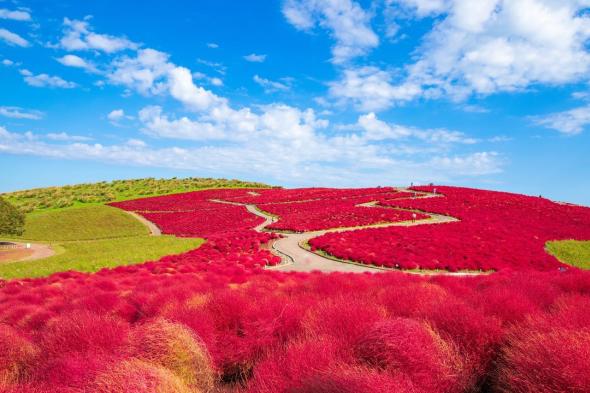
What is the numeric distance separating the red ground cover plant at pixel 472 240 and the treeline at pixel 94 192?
57624mm

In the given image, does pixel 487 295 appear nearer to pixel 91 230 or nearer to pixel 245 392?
pixel 245 392

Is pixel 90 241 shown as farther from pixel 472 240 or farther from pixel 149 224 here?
pixel 472 240

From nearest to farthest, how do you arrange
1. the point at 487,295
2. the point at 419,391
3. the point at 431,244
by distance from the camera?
the point at 419,391 → the point at 487,295 → the point at 431,244

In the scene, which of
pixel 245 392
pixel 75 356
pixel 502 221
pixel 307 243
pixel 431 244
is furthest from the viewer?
pixel 502 221

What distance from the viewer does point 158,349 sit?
4508mm

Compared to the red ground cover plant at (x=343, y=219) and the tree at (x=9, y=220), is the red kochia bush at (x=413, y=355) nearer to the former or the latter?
the red ground cover plant at (x=343, y=219)

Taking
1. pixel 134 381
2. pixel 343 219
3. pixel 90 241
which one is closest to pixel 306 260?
pixel 343 219

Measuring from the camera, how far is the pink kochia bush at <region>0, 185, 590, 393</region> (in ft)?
10.8

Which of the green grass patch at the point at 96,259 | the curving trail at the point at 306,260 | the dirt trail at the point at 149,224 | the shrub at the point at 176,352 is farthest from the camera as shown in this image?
the dirt trail at the point at 149,224

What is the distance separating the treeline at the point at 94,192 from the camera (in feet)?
214

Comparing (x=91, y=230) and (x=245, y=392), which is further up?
(x=245, y=392)

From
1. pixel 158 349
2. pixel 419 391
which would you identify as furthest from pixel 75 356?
pixel 419 391

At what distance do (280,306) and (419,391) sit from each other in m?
3.59

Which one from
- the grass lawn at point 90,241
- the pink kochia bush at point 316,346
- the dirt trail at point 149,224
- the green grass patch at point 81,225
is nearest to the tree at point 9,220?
the grass lawn at point 90,241
